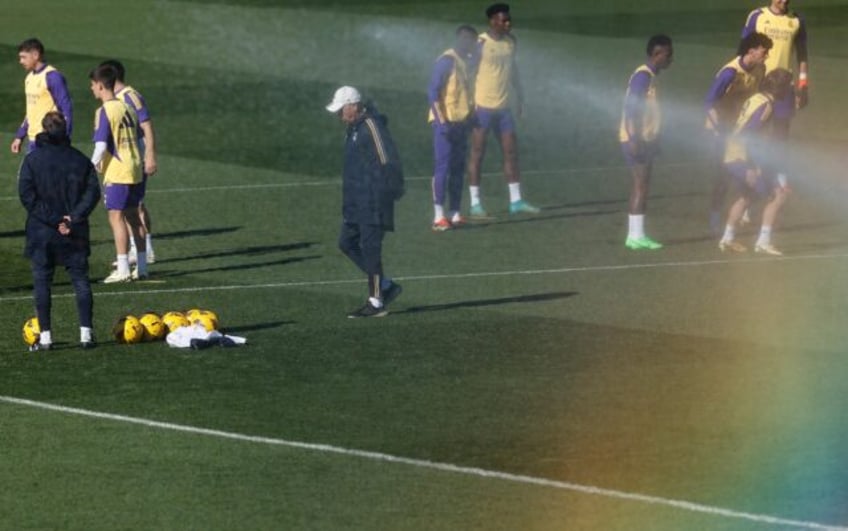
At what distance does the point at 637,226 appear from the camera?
23.6m

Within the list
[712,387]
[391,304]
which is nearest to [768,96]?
[391,304]

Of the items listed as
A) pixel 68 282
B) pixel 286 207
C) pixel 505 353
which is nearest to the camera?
pixel 505 353

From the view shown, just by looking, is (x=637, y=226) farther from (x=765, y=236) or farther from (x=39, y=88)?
(x=39, y=88)

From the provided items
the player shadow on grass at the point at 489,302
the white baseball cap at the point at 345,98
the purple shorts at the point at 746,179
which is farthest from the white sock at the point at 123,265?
the purple shorts at the point at 746,179

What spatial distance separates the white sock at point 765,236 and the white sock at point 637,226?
135 cm

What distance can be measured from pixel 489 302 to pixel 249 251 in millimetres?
4517

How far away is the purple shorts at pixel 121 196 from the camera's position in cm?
2180

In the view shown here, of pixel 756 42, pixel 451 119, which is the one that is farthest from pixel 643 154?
pixel 451 119

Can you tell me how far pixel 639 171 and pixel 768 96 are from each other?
171 cm

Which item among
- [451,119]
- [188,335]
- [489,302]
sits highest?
[451,119]

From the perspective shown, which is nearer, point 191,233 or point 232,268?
point 232,268

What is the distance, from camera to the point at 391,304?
20.5 meters

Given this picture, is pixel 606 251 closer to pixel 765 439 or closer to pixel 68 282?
pixel 68 282

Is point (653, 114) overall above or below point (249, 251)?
above
